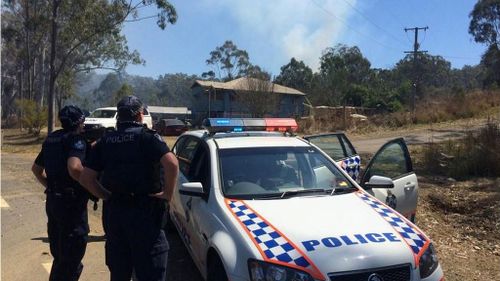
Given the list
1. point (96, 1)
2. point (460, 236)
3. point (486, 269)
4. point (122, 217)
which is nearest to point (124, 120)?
point (122, 217)

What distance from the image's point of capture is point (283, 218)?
12.7ft

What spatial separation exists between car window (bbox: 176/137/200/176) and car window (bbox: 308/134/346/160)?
73.1 inches

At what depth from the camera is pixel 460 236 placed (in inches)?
269

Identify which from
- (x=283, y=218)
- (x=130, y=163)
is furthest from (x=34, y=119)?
(x=283, y=218)

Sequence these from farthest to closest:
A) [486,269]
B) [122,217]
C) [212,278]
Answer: [486,269]
[212,278]
[122,217]

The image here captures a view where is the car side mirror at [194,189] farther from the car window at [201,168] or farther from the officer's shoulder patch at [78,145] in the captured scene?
the officer's shoulder patch at [78,145]

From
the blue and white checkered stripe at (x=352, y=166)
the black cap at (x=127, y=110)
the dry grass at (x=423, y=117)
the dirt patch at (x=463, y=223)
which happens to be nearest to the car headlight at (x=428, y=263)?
the dirt patch at (x=463, y=223)

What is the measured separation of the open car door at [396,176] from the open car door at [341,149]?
871mm

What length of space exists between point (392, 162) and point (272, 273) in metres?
3.29

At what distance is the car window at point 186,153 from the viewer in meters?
5.65

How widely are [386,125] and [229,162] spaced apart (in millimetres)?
27908

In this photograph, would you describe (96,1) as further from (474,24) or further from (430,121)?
(474,24)

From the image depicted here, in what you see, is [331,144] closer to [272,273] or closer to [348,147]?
[348,147]

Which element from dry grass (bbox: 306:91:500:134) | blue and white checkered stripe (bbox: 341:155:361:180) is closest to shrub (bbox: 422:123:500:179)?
blue and white checkered stripe (bbox: 341:155:361:180)
